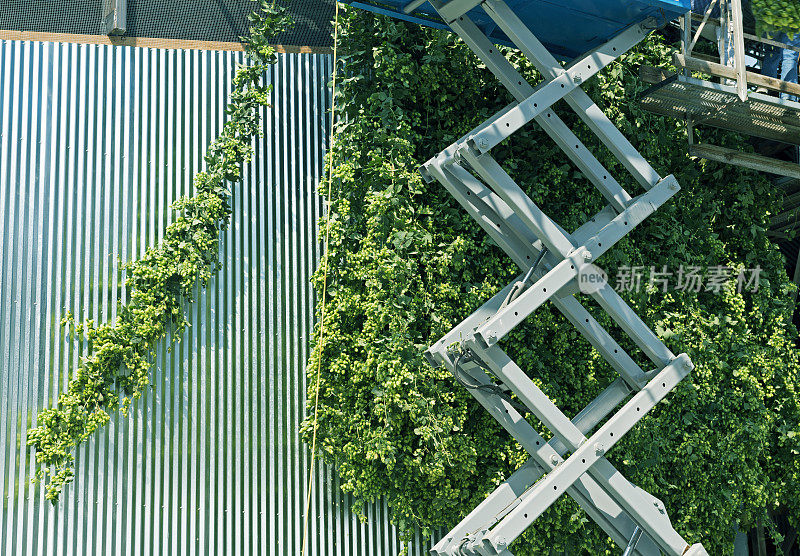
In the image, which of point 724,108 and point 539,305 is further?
point 724,108

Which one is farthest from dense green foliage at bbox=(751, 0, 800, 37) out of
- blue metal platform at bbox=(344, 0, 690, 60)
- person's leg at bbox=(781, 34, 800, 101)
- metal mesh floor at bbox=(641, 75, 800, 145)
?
blue metal platform at bbox=(344, 0, 690, 60)

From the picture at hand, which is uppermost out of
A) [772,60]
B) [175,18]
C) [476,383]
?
[175,18]

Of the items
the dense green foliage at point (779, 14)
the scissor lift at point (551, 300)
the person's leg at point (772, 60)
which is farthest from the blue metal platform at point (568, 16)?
the person's leg at point (772, 60)

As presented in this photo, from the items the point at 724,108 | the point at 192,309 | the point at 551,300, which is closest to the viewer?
the point at 551,300

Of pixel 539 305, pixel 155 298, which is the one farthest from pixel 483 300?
pixel 155 298

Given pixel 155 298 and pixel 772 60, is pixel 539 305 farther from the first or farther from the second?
pixel 772 60
